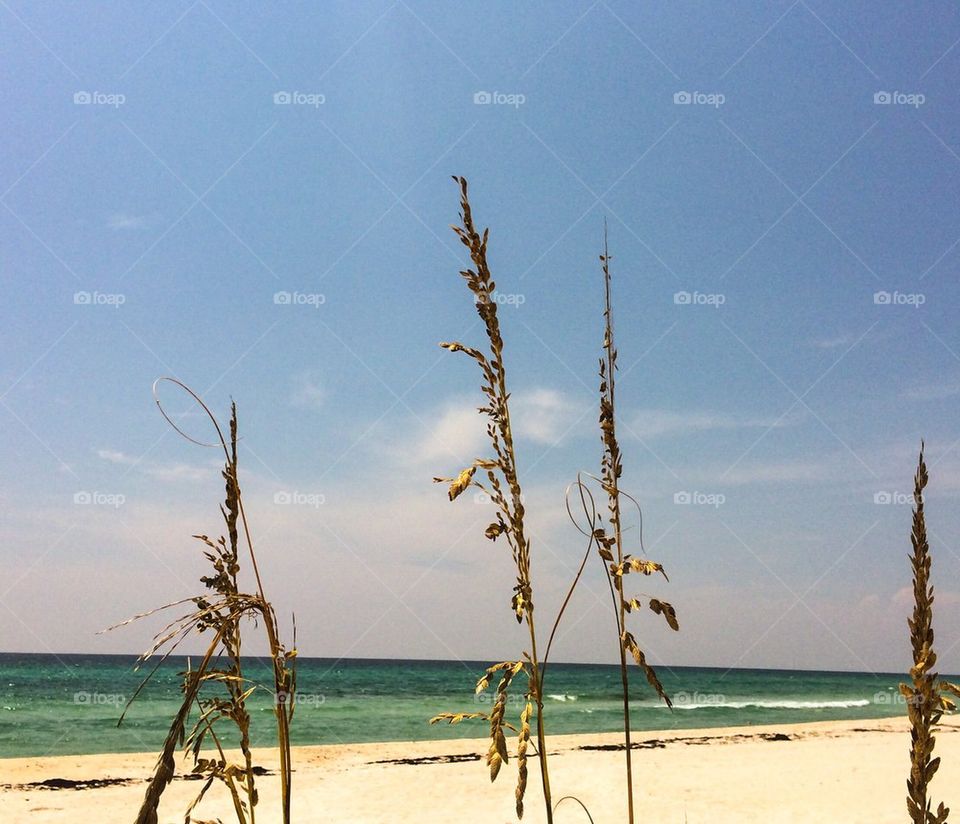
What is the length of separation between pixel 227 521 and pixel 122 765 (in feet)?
59.7

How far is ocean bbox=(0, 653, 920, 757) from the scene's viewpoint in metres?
25.6

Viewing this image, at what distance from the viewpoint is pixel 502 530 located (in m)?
1.78

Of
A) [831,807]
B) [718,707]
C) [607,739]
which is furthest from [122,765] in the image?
[718,707]

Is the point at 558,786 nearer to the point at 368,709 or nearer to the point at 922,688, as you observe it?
the point at 922,688

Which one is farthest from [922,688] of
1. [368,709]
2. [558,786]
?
[368,709]

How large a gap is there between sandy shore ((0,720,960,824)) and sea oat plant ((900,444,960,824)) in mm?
9350

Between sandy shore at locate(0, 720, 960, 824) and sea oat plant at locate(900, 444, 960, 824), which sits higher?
sea oat plant at locate(900, 444, 960, 824)

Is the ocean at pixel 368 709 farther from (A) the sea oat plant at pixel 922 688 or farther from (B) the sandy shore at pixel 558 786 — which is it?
(A) the sea oat plant at pixel 922 688

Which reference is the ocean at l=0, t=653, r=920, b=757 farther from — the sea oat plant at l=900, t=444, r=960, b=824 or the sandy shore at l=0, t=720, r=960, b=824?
the sea oat plant at l=900, t=444, r=960, b=824

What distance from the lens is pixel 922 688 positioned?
1.39 meters

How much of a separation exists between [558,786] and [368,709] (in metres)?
23.1

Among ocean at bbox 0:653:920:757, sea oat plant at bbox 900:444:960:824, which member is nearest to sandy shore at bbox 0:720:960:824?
ocean at bbox 0:653:920:757

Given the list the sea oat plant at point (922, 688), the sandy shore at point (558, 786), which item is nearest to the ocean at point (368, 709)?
the sandy shore at point (558, 786)

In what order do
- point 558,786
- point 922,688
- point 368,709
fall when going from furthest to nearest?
point 368,709
point 558,786
point 922,688
